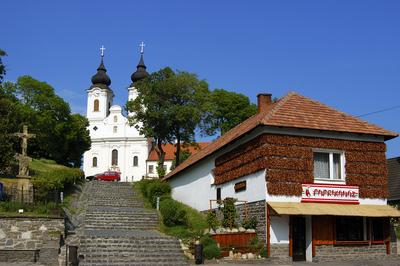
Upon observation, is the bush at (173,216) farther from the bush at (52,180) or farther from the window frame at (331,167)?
the window frame at (331,167)

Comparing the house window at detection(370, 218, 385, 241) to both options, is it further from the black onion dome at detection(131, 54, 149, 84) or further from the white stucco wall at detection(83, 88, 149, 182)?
the black onion dome at detection(131, 54, 149, 84)

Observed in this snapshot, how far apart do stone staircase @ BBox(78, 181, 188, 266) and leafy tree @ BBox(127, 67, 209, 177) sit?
1803cm

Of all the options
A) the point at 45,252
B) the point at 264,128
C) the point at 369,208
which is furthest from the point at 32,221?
the point at 369,208

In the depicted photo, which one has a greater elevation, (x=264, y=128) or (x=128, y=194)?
(x=264, y=128)

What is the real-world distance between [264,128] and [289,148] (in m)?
1.40

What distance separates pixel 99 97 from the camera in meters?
90.7

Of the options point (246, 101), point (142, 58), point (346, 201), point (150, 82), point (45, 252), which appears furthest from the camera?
point (142, 58)

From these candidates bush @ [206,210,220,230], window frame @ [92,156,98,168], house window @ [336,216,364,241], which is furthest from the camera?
window frame @ [92,156,98,168]

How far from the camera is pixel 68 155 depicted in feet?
231

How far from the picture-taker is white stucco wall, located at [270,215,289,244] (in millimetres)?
21031

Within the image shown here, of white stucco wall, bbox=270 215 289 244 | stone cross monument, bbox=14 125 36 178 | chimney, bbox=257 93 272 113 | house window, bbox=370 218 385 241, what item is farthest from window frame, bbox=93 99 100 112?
white stucco wall, bbox=270 215 289 244

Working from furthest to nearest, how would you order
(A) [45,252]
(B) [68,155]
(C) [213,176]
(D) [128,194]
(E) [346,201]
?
(B) [68,155] < (D) [128,194] < (C) [213,176] < (E) [346,201] < (A) [45,252]

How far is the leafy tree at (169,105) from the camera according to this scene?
47219mm

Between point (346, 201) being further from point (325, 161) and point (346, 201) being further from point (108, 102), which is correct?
point (108, 102)
